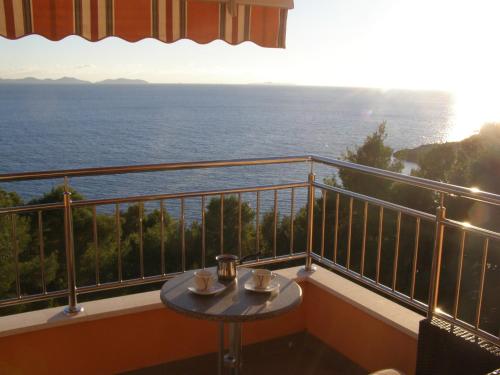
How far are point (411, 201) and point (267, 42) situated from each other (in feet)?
60.2

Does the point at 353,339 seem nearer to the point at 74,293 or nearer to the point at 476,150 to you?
the point at 74,293

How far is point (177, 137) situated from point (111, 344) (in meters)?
61.8

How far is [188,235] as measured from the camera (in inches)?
949

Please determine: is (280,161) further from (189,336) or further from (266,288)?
(266,288)

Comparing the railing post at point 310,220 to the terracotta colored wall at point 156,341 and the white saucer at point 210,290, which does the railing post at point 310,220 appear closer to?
the terracotta colored wall at point 156,341

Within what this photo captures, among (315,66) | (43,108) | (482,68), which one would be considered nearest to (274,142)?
(315,66)

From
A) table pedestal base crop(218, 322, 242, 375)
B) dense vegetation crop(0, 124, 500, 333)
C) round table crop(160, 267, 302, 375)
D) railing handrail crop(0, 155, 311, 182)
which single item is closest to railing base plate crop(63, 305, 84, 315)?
railing handrail crop(0, 155, 311, 182)

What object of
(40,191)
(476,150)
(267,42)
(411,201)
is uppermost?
(267,42)

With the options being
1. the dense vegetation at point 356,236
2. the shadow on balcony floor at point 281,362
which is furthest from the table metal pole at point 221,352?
the dense vegetation at point 356,236

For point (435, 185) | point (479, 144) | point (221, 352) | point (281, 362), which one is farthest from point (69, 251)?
point (479, 144)

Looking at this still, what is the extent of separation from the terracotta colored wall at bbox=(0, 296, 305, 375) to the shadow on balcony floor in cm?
6

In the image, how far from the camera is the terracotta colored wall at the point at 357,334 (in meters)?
3.27

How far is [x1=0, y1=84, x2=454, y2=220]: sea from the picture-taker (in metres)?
40.3

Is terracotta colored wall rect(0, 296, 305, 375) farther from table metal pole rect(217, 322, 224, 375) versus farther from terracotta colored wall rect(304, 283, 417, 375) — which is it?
table metal pole rect(217, 322, 224, 375)
